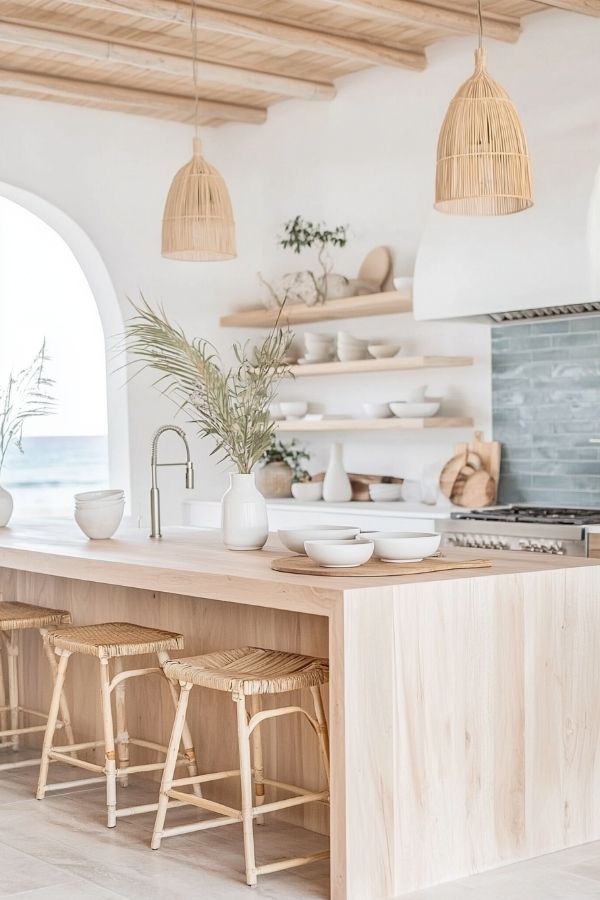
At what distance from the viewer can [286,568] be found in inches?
137

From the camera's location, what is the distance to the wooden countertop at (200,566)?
3.27 metres

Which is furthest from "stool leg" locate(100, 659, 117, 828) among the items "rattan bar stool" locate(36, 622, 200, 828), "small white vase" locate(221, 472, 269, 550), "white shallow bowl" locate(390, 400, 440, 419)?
"white shallow bowl" locate(390, 400, 440, 419)

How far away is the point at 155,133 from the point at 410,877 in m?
5.14

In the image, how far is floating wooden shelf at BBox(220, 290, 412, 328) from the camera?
6.47 m

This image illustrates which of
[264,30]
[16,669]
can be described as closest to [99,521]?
[16,669]

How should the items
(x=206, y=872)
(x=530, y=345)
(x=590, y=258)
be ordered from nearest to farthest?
(x=206, y=872) < (x=590, y=258) < (x=530, y=345)

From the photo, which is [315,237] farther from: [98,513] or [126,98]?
[98,513]

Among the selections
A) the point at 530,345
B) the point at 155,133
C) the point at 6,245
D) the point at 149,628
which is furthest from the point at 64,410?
the point at 149,628

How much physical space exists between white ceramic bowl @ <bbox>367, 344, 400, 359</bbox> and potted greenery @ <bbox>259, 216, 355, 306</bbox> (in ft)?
1.14

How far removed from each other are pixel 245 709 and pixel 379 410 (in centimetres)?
323

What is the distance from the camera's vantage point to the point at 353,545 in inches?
136

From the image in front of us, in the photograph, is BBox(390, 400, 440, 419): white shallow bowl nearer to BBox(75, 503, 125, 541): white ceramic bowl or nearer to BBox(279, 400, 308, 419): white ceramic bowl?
BBox(279, 400, 308, 419): white ceramic bowl

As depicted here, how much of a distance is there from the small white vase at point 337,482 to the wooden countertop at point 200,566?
71.5 inches

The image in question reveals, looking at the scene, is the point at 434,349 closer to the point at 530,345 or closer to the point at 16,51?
the point at 530,345
